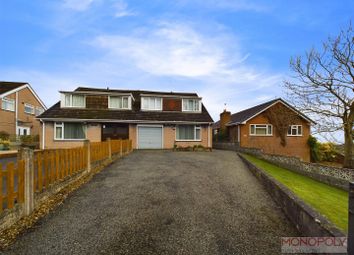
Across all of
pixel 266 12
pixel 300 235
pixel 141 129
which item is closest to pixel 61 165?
pixel 300 235

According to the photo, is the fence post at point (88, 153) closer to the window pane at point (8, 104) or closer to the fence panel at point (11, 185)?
the fence panel at point (11, 185)

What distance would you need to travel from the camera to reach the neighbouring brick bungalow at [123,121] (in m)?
19.9

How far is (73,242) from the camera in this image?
12.1 ft

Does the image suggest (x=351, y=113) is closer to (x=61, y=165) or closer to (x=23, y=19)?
(x=61, y=165)

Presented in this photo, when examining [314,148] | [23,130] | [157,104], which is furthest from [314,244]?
[23,130]

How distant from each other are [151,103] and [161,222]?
19.3 m

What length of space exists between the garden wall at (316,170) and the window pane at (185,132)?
18.2ft

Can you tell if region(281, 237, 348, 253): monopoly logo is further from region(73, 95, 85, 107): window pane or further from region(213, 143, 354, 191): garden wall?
region(73, 95, 85, 107): window pane

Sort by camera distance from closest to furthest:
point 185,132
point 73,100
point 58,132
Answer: point 58,132
point 73,100
point 185,132

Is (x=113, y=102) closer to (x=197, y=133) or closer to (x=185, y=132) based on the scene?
(x=185, y=132)

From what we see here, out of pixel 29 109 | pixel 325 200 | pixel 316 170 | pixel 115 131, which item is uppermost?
pixel 29 109

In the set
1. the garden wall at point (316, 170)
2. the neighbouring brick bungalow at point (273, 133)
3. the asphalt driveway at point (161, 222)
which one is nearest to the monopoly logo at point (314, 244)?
the asphalt driveway at point (161, 222)

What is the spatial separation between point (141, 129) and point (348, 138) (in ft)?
61.7

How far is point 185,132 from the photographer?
71.9 feet
